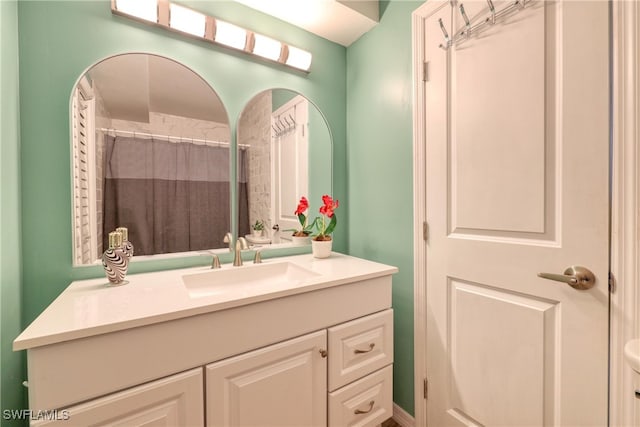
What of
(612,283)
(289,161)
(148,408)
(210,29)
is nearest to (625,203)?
(612,283)

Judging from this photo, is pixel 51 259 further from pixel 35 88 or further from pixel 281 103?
pixel 281 103

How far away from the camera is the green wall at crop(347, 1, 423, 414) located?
4.66ft

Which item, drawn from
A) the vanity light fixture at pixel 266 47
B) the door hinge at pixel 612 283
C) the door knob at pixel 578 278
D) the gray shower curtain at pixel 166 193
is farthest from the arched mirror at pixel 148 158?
the door hinge at pixel 612 283

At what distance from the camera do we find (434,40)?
1263 millimetres

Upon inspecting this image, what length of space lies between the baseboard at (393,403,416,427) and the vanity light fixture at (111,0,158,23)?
225 centimetres

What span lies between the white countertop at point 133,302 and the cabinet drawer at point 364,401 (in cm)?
46

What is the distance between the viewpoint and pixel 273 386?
0.96 meters

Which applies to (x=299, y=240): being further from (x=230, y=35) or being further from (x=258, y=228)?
(x=230, y=35)

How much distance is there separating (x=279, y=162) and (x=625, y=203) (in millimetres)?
1388

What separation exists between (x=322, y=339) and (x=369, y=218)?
31.7 inches

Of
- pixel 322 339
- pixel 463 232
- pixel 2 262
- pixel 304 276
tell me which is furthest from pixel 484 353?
pixel 2 262

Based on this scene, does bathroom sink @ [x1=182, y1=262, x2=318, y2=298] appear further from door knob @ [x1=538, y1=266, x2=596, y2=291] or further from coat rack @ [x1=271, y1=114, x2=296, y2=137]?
door knob @ [x1=538, y1=266, x2=596, y2=291]

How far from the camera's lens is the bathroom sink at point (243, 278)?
1.19 metres

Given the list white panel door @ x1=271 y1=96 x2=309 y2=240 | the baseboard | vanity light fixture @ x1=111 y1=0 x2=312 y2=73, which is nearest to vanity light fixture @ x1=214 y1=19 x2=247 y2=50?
vanity light fixture @ x1=111 y1=0 x2=312 y2=73
